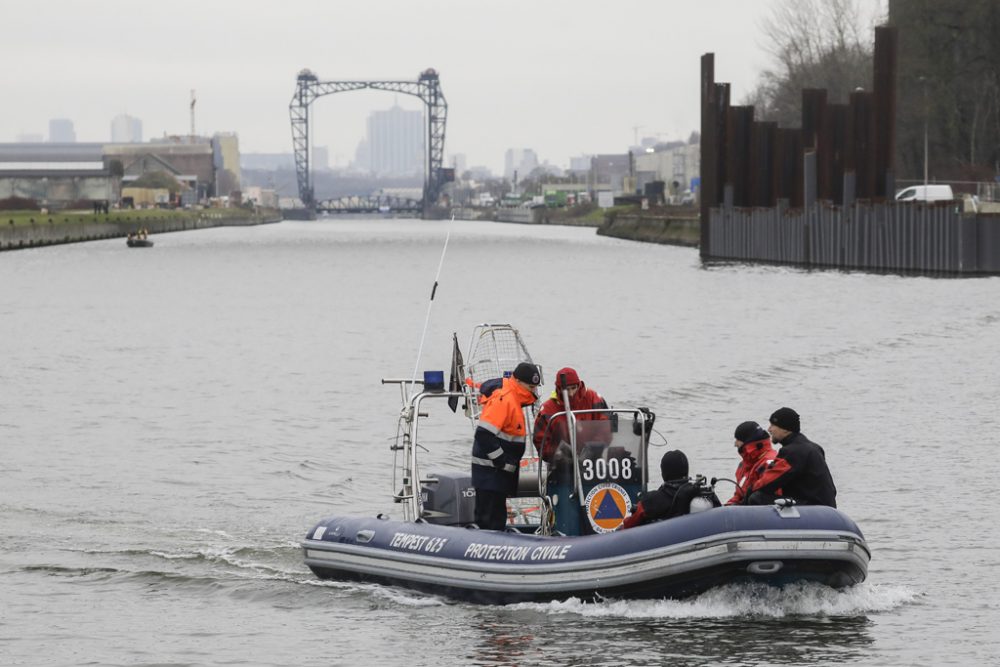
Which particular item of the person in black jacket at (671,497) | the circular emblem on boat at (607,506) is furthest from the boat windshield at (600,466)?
the person in black jacket at (671,497)

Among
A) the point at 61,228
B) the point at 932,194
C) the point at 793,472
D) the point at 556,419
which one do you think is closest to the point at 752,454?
the point at 793,472

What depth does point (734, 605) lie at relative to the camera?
626 inches

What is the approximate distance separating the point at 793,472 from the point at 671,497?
1156 mm

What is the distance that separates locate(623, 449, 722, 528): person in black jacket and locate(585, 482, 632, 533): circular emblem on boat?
72 cm

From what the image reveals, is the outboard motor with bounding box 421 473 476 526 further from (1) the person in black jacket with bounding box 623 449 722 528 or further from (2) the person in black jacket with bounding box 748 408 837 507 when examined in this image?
(2) the person in black jacket with bounding box 748 408 837 507

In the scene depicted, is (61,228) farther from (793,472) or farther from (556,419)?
(793,472)

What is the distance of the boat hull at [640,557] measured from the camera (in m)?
15.0

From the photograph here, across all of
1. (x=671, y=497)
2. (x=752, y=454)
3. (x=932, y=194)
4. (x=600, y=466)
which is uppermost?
(x=932, y=194)

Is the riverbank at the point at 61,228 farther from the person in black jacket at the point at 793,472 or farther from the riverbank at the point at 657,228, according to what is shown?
the person in black jacket at the point at 793,472

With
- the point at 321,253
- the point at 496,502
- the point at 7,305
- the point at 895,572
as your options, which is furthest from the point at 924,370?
the point at 321,253

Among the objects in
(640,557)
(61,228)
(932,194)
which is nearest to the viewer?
(640,557)

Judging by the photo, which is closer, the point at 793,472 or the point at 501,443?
the point at 793,472

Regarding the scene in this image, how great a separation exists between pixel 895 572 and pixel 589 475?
454cm

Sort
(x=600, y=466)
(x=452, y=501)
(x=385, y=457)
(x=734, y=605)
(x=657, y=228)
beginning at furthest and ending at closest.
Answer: (x=657, y=228) → (x=385, y=457) → (x=452, y=501) → (x=600, y=466) → (x=734, y=605)
